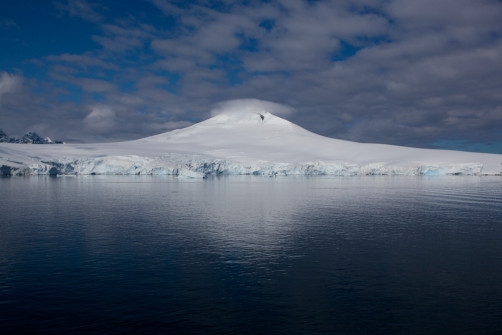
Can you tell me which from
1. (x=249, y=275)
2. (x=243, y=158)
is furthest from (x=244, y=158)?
(x=249, y=275)

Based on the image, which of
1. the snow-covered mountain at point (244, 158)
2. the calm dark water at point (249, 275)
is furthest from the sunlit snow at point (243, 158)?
the calm dark water at point (249, 275)

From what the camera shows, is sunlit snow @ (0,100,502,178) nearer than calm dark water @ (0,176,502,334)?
No

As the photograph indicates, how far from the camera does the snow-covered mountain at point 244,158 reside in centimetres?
6950

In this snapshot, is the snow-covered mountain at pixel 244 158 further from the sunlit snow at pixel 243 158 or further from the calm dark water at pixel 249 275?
the calm dark water at pixel 249 275

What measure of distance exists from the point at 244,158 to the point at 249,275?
81807 millimetres

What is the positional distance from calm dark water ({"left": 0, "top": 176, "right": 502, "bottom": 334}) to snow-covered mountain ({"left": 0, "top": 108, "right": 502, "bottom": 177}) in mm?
46447

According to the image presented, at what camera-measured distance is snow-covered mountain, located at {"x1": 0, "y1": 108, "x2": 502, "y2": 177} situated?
69.5 m

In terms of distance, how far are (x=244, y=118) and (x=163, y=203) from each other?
116 meters

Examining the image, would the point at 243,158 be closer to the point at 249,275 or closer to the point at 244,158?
the point at 244,158

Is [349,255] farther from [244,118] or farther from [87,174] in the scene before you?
[244,118]

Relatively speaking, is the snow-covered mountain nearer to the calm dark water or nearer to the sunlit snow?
the sunlit snow

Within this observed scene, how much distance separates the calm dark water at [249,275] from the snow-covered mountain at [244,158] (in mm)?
46447

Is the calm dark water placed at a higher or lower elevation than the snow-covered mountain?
lower

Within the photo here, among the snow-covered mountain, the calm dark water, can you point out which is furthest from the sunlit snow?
the calm dark water
